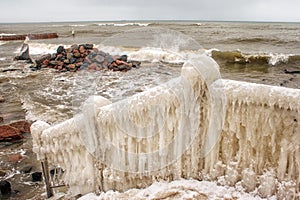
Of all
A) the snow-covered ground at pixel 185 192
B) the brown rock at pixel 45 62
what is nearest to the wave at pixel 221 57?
the brown rock at pixel 45 62

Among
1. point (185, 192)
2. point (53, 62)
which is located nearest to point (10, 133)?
point (185, 192)

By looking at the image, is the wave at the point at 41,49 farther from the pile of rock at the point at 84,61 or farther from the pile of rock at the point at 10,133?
the pile of rock at the point at 10,133

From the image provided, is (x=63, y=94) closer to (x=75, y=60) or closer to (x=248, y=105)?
(x=75, y=60)

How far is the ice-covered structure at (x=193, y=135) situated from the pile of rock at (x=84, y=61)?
61.6 ft

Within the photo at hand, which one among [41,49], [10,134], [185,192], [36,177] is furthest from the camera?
[41,49]

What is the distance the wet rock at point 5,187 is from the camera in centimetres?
676

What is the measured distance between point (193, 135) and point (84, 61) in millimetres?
24461

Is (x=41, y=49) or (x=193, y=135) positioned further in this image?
(x=41, y=49)

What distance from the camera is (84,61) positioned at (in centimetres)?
2742

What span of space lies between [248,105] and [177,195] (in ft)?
5.65

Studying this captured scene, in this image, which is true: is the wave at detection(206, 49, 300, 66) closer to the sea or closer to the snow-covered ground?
the sea

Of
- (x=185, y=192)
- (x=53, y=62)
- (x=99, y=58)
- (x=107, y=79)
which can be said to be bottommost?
(x=107, y=79)

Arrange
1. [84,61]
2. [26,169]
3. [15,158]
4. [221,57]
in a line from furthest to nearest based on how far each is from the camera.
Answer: [221,57], [84,61], [15,158], [26,169]

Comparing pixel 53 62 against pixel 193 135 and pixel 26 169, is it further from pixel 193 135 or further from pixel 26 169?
pixel 193 135
